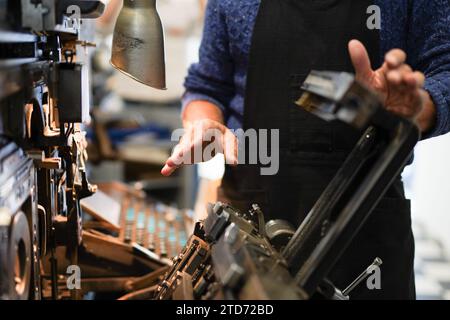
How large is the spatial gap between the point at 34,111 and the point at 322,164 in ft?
2.15

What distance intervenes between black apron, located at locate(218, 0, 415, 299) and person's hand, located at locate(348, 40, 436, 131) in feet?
1.30

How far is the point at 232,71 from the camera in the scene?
1.58 meters

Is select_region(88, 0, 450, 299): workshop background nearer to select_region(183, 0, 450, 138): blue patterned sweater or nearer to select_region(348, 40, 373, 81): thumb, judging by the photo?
select_region(183, 0, 450, 138): blue patterned sweater

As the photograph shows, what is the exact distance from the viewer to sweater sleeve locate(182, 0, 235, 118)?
154 cm

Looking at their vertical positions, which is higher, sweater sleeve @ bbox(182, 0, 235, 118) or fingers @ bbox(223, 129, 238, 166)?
sweater sleeve @ bbox(182, 0, 235, 118)

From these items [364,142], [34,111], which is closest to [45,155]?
[34,111]

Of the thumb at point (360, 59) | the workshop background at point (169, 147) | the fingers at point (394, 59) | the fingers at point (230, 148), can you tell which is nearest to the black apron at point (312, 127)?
the fingers at point (230, 148)

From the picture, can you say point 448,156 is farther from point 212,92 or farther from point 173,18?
point 212,92

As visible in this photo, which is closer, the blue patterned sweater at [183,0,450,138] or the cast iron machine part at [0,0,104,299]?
the cast iron machine part at [0,0,104,299]

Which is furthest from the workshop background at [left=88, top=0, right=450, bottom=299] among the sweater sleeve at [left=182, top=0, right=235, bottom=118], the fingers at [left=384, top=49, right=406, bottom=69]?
the fingers at [left=384, top=49, right=406, bottom=69]

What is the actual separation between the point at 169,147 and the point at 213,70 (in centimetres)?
271

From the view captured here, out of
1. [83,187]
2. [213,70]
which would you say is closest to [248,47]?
[213,70]

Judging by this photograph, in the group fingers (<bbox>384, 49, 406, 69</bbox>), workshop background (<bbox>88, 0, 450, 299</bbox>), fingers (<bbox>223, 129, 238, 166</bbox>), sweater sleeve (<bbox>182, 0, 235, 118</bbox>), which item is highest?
fingers (<bbox>384, 49, 406, 69</bbox>)

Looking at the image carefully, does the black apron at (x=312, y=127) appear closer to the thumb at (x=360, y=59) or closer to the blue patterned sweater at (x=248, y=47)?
the blue patterned sweater at (x=248, y=47)
